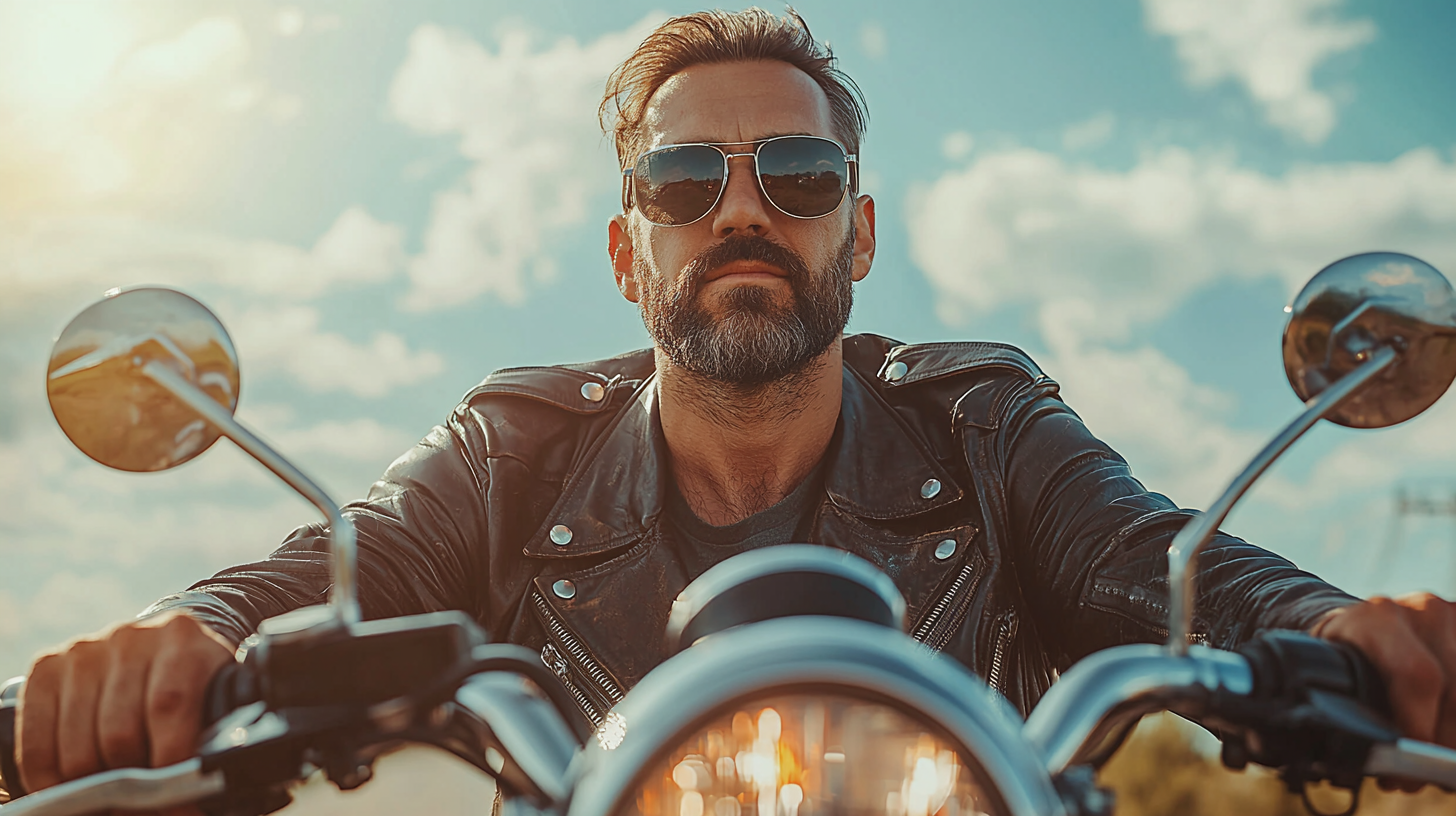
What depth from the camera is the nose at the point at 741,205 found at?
258cm

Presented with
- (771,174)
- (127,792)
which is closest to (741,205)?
(771,174)

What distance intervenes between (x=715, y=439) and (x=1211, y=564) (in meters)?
1.30

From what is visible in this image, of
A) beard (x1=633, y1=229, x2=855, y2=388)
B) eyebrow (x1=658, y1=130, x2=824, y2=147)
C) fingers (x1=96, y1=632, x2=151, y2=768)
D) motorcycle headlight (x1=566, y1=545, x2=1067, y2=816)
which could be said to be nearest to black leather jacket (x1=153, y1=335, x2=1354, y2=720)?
beard (x1=633, y1=229, x2=855, y2=388)

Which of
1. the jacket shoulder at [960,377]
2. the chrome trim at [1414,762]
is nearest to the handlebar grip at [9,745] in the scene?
the chrome trim at [1414,762]

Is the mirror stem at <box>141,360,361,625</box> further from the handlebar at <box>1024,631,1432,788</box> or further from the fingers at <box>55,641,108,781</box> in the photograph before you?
the handlebar at <box>1024,631,1432,788</box>

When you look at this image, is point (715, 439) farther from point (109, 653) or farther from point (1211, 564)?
point (109, 653)

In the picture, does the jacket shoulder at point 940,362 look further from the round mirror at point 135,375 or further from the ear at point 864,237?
the round mirror at point 135,375

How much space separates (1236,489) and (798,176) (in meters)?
1.68

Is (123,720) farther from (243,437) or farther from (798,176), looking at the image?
(798,176)

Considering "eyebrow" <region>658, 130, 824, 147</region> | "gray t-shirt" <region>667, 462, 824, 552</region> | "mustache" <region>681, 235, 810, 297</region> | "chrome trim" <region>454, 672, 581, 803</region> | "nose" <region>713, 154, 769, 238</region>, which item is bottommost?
"chrome trim" <region>454, 672, 581, 803</region>

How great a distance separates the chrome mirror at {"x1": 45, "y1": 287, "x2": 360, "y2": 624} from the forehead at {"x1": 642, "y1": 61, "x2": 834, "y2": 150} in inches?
71.4

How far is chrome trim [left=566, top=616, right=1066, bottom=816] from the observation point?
2.42 feet

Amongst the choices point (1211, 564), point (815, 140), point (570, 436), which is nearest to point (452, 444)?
point (570, 436)

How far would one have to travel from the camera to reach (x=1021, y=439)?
8.22 ft
